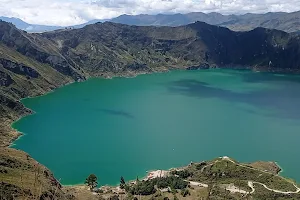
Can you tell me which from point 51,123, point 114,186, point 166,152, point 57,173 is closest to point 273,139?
point 166,152

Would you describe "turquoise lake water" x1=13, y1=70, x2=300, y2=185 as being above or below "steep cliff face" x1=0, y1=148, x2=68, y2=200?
below

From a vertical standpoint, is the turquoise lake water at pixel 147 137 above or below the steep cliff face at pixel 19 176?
below

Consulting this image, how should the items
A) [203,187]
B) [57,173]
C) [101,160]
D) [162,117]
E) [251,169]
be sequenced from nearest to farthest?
1. [203,187]
2. [251,169]
3. [57,173]
4. [101,160]
5. [162,117]

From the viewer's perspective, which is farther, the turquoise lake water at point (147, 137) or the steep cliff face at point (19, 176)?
the turquoise lake water at point (147, 137)

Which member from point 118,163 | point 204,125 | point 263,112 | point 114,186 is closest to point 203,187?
point 114,186

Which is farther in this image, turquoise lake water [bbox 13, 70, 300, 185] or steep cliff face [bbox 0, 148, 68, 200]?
turquoise lake water [bbox 13, 70, 300, 185]

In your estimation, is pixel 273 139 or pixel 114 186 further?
pixel 273 139

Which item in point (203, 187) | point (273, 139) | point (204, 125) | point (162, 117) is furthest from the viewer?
point (162, 117)

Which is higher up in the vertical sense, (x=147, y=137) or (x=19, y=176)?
(x=19, y=176)

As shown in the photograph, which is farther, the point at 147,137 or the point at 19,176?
the point at 147,137

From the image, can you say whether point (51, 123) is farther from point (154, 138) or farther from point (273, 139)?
point (273, 139)
